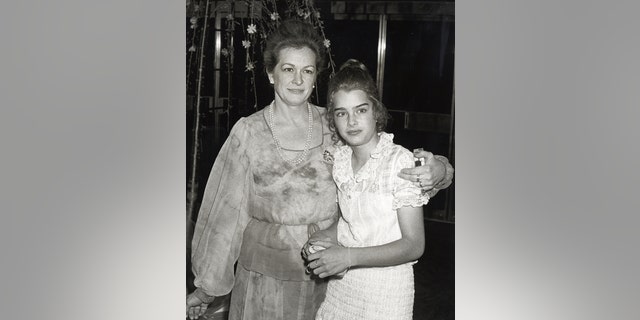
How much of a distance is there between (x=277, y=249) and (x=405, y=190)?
459mm

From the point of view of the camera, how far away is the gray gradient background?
2902mm

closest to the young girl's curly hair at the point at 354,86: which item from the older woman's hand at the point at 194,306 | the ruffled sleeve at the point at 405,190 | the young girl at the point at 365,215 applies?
the young girl at the point at 365,215

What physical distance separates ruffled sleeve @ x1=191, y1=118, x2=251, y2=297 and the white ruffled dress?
314mm

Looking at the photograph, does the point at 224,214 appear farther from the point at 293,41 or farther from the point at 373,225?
the point at 293,41

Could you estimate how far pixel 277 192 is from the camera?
8.96 ft

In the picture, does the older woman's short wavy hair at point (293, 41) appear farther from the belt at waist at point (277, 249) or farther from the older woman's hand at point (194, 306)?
the older woman's hand at point (194, 306)

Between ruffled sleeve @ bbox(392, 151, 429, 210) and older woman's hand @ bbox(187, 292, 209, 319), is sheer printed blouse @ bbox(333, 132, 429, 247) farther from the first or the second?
older woman's hand @ bbox(187, 292, 209, 319)

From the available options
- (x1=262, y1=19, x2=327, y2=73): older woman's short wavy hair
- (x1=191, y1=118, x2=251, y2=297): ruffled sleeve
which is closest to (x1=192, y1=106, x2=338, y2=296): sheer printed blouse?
(x1=191, y1=118, x2=251, y2=297): ruffled sleeve

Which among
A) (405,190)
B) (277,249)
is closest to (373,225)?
(405,190)
